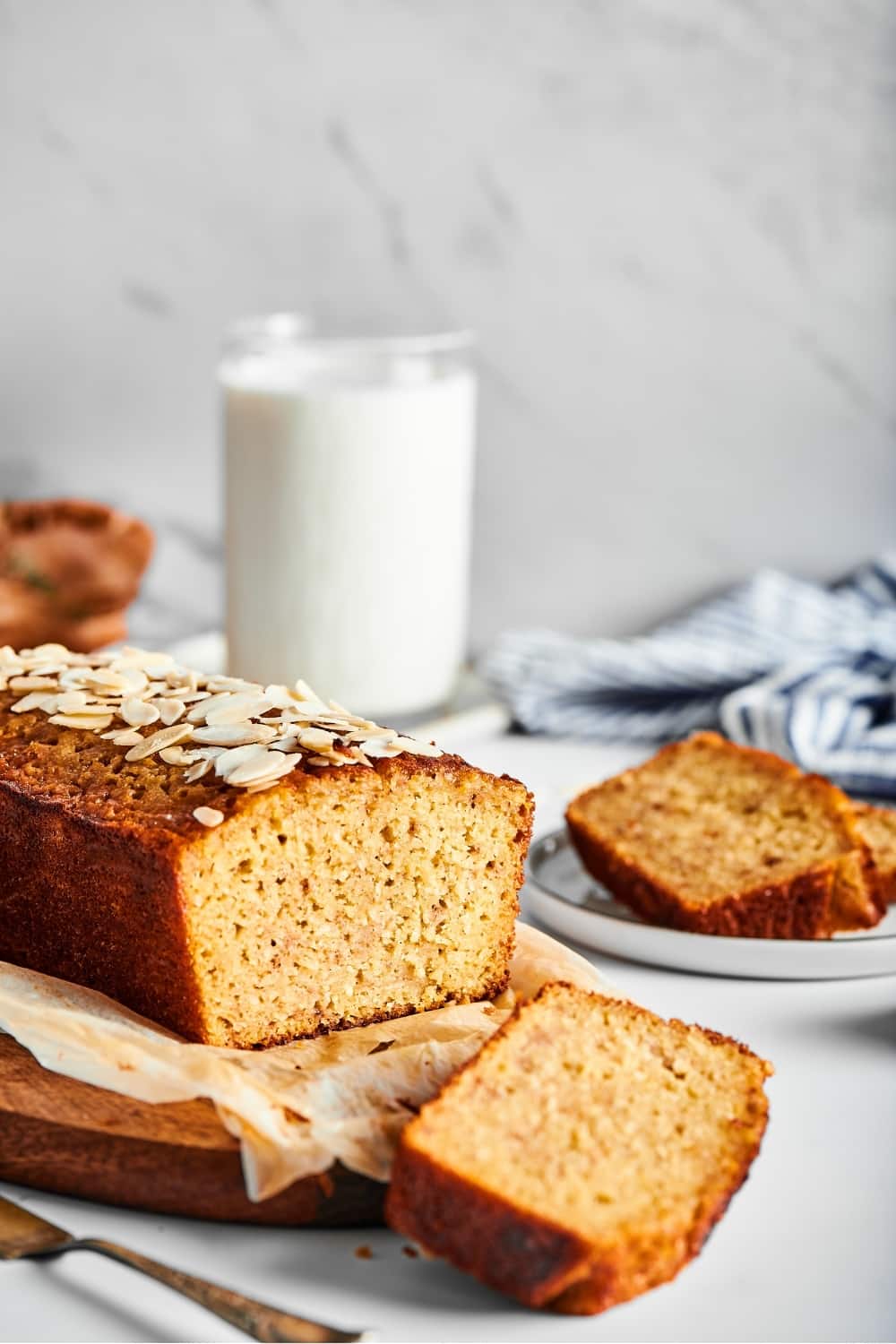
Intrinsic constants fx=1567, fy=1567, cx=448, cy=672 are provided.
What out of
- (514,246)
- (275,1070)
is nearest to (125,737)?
(275,1070)

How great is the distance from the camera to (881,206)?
11.1 feet

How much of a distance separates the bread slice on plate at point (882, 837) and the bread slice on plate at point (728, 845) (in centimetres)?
3

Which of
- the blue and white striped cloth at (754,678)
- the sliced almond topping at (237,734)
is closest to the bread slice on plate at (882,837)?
the blue and white striped cloth at (754,678)

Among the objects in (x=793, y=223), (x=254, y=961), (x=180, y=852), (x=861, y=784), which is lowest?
(x=861, y=784)

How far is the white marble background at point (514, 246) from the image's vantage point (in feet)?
10.7

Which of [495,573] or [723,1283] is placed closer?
[723,1283]

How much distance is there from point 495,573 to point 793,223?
39.8 inches

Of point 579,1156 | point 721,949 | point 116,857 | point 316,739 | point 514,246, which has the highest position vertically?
point 514,246

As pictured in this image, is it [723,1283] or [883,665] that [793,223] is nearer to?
[883,665]

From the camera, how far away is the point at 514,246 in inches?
135

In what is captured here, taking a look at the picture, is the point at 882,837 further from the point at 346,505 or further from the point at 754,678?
the point at 346,505

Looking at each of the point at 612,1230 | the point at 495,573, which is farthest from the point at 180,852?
the point at 495,573

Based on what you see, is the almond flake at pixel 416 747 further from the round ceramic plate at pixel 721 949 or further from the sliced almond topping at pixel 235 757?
the round ceramic plate at pixel 721 949

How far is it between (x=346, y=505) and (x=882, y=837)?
1.11 m
